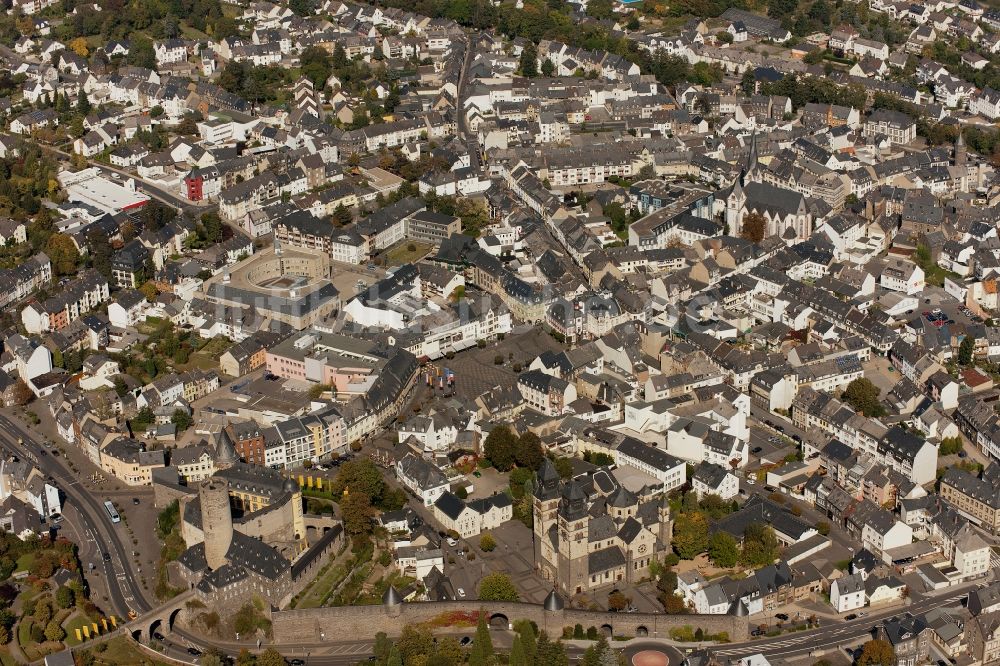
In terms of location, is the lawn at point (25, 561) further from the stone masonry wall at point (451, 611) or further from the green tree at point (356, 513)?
the green tree at point (356, 513)

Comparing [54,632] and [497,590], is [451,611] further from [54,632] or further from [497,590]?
[54,632]

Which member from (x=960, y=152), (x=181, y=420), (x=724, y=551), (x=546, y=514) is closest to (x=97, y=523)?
(x=181, y=420)

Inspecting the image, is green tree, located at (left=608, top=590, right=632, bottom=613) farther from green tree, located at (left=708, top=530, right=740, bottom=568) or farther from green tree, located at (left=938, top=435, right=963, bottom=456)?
green tree, located at (left=938, top=435, right=963, bottom=456)

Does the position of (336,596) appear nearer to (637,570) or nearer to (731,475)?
(637,570)

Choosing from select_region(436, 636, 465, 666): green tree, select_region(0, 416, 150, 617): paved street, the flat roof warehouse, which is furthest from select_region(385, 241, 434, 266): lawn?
select_region(436, 636, 465, 666): green tree

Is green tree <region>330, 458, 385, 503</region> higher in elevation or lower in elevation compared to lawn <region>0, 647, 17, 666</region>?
higher

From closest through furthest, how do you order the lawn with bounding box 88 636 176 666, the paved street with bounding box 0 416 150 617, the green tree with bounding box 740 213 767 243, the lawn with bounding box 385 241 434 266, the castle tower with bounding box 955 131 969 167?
the lawn with bounding box 88 636 176 666, the paved street with bounding box 0 416 150 617, the lawn with bounding box 385 241 434 266, the green tree with bounding box 740 213 767 243, the castle tower with bounding box 955 131 969 167
